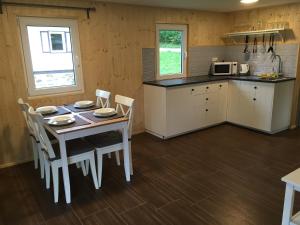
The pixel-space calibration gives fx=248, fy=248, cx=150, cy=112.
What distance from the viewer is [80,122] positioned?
2531 mm

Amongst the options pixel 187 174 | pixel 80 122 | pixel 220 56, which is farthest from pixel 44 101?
pixel 220 56

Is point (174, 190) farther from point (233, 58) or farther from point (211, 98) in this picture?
point (233, 58)

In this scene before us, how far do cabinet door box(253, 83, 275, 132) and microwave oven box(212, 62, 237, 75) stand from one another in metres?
0.86

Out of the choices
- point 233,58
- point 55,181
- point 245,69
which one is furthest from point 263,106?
point 55,181

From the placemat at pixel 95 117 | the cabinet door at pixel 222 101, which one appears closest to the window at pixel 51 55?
the placemat at pixel 95 117

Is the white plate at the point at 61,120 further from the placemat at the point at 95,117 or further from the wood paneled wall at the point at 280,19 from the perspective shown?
the wood paneled wall at the point at 280,19

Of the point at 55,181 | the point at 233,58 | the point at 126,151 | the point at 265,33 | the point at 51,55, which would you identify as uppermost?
the point at 265,33

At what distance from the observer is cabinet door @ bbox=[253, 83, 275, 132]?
3922mm

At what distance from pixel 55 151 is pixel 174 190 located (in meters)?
1.27

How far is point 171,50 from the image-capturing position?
448 cm

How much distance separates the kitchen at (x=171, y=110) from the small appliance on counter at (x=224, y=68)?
2 centimetres

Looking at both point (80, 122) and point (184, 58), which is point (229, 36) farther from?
point (80, 122)

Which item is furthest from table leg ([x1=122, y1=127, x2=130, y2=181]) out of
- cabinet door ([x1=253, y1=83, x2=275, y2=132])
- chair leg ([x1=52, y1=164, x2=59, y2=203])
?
cabinet door ([x1=253, y1=83, x2=275, y2=132])

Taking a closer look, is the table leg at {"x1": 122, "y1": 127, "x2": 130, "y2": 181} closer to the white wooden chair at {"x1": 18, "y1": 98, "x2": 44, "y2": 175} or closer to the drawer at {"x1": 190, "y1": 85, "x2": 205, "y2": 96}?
the white wooden chair at {"x1": 18, "y1": 98, "x2": 44, "y2": 175}
